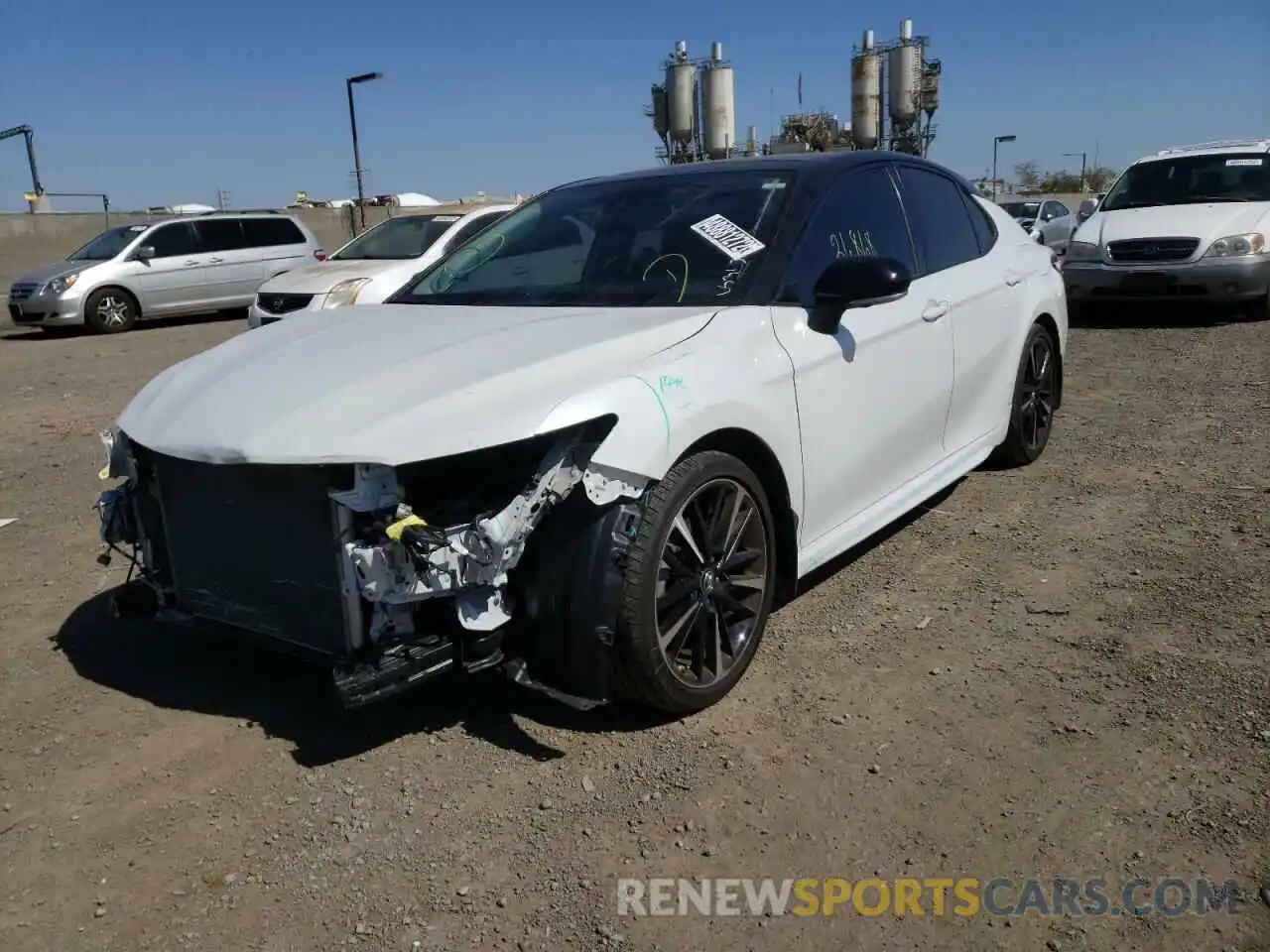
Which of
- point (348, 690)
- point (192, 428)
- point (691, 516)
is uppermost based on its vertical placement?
point (192, 428)

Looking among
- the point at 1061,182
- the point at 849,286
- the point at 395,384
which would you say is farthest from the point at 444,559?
the point at 1061,182

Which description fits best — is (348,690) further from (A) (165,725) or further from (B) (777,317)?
(B) (777,317)

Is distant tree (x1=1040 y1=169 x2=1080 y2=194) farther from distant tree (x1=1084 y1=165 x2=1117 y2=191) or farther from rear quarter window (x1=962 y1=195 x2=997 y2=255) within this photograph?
rear quarter window (x1=962 y1=195 x2=997 y2=255)

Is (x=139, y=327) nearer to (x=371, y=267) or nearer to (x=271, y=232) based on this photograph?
(x=271, y=232)

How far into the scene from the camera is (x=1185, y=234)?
10.1 m

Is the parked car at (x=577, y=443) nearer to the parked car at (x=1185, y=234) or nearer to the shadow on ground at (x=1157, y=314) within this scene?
the parked car at (x=1185, y=234)

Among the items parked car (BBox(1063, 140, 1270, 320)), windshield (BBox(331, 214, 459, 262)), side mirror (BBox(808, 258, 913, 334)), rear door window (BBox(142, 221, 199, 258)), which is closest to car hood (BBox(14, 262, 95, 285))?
rear door window (BBox(142, 221, 199, 258))

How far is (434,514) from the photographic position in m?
2.82

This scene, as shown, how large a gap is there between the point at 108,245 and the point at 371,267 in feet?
23.1

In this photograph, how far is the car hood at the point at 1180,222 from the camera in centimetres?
1010

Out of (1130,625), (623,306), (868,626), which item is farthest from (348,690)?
(1130,625)

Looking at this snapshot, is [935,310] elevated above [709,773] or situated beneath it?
elevated above

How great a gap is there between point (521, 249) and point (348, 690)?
211 cm

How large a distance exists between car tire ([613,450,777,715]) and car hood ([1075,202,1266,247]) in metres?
8.70
